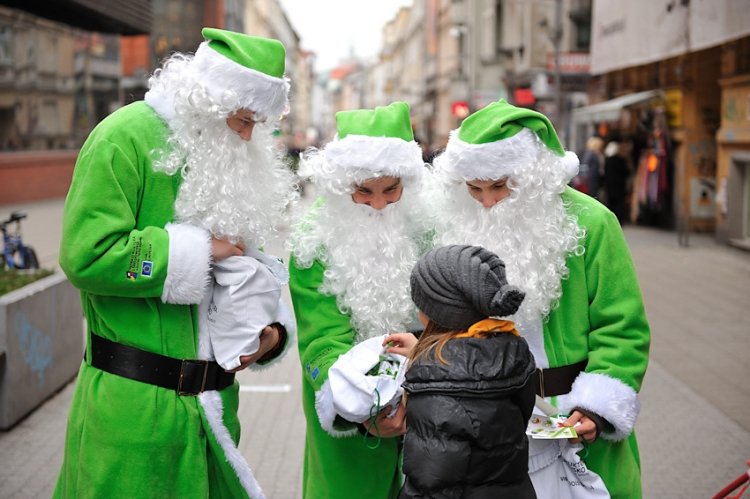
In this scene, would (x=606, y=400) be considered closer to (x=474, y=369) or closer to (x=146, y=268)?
(x=474, y=369)

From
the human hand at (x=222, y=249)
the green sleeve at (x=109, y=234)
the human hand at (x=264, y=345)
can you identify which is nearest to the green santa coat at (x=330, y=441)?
the human hand at (x=264, y=345)

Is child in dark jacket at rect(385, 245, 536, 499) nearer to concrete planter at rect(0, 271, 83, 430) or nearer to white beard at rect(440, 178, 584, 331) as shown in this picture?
white beard at rect(440, 178, 584, 331)

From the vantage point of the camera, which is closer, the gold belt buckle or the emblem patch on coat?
the emblem patch on coat

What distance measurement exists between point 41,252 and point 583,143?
1760 centimetres

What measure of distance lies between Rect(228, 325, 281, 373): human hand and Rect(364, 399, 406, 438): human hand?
411mm

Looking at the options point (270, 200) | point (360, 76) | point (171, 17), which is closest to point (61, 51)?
point (171, 17)

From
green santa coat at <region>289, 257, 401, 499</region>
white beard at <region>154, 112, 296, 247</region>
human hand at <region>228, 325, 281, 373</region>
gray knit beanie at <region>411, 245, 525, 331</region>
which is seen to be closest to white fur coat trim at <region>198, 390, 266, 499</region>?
human hand at <region>228, 325, 281, 373</region>

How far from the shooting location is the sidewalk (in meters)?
5.06

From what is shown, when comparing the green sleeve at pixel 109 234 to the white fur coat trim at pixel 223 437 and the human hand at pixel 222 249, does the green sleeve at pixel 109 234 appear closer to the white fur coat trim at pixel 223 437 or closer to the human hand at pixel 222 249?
the human hand at pixel 222 249

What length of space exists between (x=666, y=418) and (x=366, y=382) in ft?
13.4

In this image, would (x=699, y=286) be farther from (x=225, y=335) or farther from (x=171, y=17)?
(x=171, y=17)

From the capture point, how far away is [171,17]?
39656 mm

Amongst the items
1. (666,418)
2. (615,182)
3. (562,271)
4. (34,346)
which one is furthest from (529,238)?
(615,182)

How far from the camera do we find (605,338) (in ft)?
9.63
